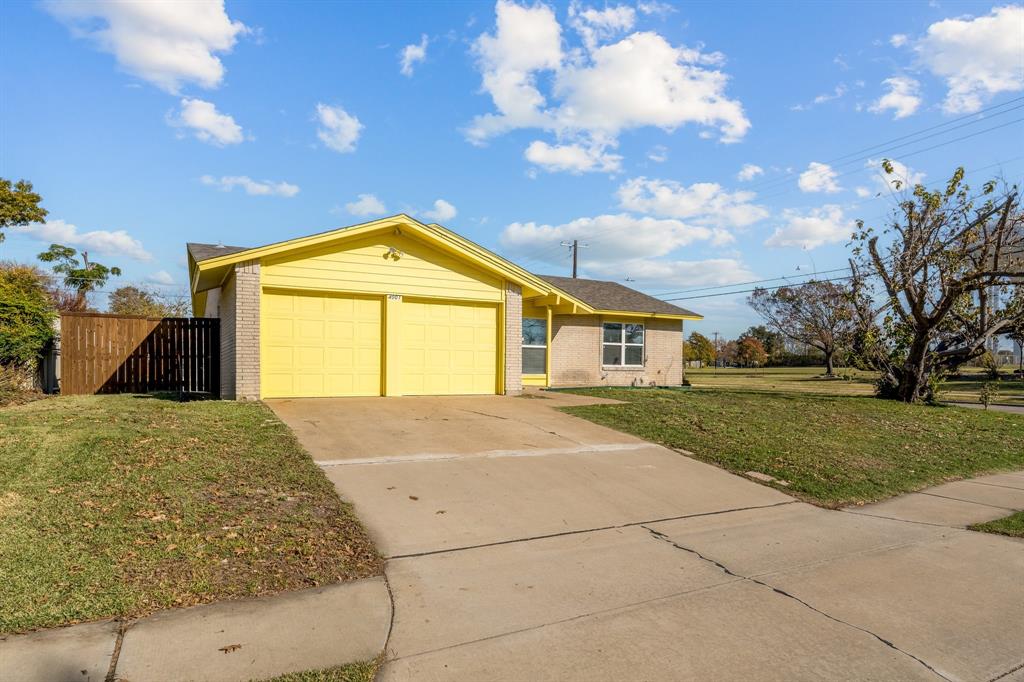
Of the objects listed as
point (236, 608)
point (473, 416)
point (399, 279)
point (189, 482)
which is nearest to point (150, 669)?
point (236, 608)

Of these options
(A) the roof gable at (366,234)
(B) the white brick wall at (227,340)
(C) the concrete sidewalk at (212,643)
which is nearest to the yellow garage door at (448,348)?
(A) the roof gable at (366,234)

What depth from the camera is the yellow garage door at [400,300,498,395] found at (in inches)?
547

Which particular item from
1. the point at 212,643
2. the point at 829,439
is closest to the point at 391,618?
the point at 212,643

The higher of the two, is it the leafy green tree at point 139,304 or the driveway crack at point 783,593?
the leafy green tree at point 139,304

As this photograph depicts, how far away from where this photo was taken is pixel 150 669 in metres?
3.25

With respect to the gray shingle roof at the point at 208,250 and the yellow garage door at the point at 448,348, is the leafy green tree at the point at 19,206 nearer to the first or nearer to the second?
the gray shingle roof at the point at 208,250

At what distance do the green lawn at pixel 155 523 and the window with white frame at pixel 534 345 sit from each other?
12402 millimetres

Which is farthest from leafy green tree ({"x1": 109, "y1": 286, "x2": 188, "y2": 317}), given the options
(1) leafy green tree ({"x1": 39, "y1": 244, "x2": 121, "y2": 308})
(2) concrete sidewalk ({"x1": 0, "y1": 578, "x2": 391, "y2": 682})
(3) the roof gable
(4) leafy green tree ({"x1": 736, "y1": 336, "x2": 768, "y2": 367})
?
(4) leafy green tree ({"x1": 736, "y1": 336, "x2": 768, "y2": 367})

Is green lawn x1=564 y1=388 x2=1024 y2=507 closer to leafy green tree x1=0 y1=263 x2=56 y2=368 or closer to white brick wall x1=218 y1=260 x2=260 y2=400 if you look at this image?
white brick wall x1=218 y1=260 x2=260 y2=400

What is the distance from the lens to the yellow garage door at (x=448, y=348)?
1390 centimetres

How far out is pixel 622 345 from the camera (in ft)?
73.6

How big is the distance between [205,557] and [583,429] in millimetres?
7212

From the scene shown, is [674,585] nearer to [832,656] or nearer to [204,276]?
[832,656]

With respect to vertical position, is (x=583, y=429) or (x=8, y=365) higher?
(x=8, y=365)
